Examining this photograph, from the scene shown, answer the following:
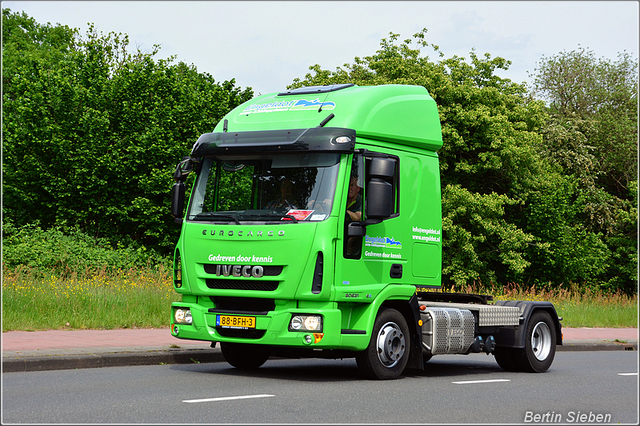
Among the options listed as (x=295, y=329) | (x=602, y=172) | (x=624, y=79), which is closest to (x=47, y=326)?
(x=295, y=329)

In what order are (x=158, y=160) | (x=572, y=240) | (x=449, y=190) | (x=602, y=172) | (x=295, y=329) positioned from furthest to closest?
1. (x=602, y=172)
2. (x=572, y=240)
3. (x=449, y=190)
4. (x=158, y=160)
5. (x=295, y=329)

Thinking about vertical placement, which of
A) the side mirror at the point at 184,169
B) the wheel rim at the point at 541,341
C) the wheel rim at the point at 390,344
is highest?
the side mirror at the point at 184,169

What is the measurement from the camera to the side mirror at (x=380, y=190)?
30.7 ft

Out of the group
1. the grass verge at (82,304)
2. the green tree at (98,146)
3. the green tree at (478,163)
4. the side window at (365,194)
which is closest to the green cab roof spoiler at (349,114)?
the side window at (365,194)

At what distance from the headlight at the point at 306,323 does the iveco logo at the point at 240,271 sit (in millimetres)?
690

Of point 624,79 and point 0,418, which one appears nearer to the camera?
point 0,418

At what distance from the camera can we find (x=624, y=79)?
1738 inches

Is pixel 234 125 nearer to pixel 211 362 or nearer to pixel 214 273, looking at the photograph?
pixel 214 273

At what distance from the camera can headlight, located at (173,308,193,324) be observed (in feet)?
32.6

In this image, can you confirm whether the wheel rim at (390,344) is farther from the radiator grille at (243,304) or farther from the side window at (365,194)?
the radiator grille at (243,304)

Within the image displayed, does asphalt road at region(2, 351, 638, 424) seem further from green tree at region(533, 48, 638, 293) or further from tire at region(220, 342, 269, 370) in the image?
green tree at region(533, 48, 638, 293)

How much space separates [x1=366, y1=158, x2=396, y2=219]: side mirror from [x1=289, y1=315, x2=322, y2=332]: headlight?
139 centimetres

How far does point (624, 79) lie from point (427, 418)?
136 ft

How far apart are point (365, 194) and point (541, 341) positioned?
15.1ft
